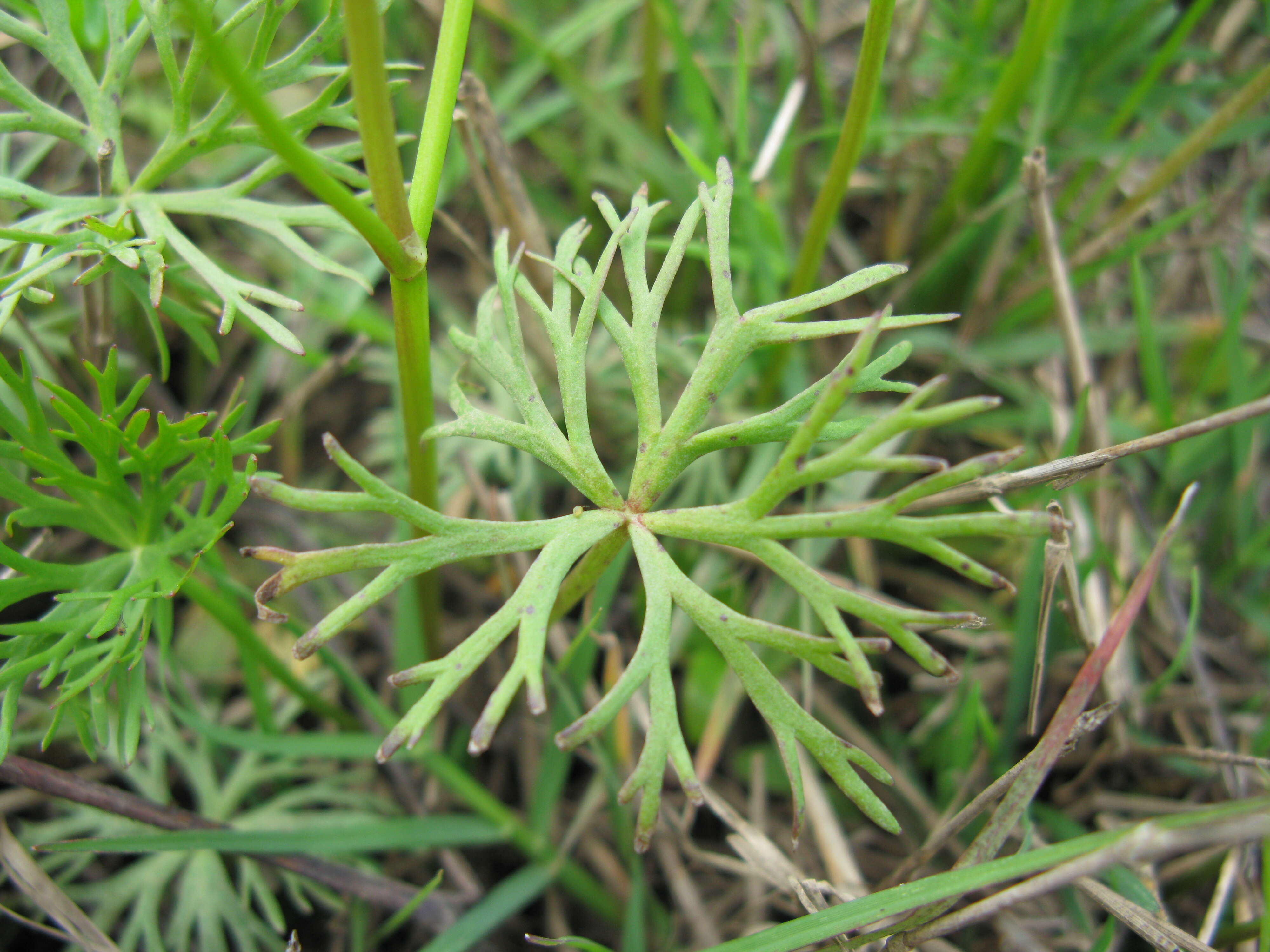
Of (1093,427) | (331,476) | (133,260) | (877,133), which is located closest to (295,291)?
(331,476)

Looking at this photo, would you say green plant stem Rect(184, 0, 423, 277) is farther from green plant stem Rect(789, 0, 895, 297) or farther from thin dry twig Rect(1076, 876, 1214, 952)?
thin dry twig Rect(1076, 876, 1214, 952)

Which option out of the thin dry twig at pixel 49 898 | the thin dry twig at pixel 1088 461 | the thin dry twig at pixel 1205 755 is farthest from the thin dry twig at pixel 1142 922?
the thin dry twig at pixel 49 898

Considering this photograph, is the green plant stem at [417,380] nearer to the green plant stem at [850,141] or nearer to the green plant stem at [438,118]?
the green plant stem at [438,118]

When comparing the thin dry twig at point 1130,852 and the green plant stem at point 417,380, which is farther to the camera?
the green plant stem at point 417,380

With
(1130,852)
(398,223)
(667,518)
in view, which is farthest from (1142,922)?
(398,223)

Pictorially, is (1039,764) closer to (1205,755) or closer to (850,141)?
(1205,755)

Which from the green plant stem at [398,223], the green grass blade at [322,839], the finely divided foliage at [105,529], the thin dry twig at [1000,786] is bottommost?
the green grass blade at [322,839]
